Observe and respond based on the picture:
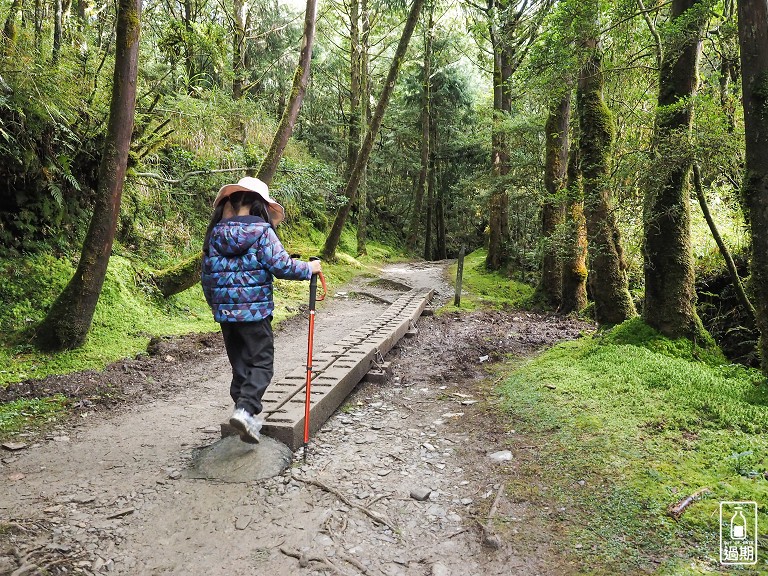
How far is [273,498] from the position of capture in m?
3.65

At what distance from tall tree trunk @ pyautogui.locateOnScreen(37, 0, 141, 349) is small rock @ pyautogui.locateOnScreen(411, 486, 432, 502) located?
5.42 m

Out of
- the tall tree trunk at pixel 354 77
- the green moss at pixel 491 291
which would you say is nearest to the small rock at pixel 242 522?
the green moss at pixel 491 291

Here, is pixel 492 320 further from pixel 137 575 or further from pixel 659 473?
pixel 137 575

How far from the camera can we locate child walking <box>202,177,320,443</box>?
4090mm

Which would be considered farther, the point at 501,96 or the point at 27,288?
the point at 501,96

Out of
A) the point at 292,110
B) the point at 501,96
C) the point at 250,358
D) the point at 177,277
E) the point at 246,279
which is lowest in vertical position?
the point at 250,358

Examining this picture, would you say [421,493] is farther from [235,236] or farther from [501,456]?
[235,236]

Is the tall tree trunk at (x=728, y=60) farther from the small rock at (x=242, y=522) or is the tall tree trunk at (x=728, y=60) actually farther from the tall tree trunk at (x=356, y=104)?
the tall tree trunk at (x=356, y=104)

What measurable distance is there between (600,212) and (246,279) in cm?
595

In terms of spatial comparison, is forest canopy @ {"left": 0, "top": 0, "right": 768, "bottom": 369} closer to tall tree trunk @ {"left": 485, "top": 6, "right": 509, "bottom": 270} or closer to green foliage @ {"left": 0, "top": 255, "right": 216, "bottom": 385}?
tall tree trunk @ {"left": 485, "top": 6, "right": 509, "bottom": 270}

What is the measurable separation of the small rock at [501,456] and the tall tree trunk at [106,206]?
5.79 metres

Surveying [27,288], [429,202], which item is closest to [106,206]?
[27,288]

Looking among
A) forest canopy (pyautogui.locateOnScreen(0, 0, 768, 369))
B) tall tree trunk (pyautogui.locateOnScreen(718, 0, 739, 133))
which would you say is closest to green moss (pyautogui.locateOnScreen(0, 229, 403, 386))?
forest canopy (pyautogui.locateOnScreen(0, 0, 768, 369))

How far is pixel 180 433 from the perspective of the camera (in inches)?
193
